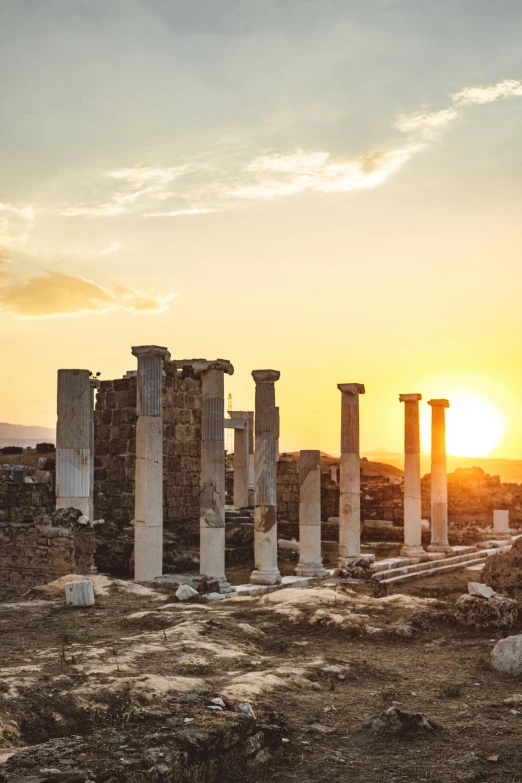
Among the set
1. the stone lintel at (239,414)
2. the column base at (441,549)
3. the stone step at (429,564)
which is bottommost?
the stone step at (429,564)

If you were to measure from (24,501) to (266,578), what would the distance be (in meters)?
5.88

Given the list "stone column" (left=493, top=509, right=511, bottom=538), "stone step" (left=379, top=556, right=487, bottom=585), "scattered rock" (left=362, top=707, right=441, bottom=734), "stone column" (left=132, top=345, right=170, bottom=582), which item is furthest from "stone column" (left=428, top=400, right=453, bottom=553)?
"scattered rock" (left=362, top=707, right=441, bottom=734)

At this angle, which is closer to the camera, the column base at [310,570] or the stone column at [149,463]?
the stone column at [149,463]

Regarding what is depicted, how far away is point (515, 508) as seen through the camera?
3544 cm

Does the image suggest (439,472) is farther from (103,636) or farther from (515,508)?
(103,636)

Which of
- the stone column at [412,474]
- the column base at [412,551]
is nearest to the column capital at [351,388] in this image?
the stone column at [412,474]

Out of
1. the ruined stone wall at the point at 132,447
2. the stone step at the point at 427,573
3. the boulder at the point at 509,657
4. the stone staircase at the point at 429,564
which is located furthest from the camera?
the ruined stone wall at the point at 132,447

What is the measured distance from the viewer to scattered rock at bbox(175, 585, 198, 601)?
1541 centimetres

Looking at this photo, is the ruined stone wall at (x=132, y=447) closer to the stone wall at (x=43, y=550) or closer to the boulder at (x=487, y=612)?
the stone wall at (x=43, y=550)

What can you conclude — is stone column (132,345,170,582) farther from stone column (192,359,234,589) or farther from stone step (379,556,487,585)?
stone step (379,556,487,585)

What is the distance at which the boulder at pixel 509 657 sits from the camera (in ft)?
34.9

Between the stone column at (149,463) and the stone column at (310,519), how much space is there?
14.7ft

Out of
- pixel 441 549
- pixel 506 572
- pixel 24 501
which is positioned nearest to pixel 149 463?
pixel 24 501

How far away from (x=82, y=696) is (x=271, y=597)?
7.31 metres
